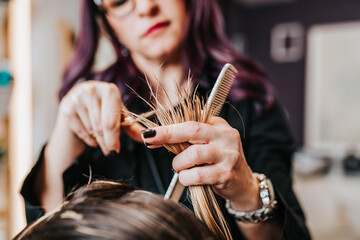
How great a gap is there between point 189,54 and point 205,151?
21 centimetres

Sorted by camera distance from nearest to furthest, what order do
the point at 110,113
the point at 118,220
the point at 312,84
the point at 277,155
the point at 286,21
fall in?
the point at 118,220 < the point at 110,113 < the point at 277,155 < the point at 312,84 < the point at 286,21

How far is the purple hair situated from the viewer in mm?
480

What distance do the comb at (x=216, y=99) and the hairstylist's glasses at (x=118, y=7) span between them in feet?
0.55

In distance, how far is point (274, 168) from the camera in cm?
66

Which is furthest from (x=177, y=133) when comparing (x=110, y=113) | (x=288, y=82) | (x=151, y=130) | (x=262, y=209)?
(x=288, y=82)

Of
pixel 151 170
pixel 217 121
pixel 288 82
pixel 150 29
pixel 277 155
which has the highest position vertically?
pixel 150 29

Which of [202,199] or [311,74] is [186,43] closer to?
[202,199]

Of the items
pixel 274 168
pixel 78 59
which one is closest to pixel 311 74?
pixel 274 168

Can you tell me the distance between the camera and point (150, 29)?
45 centimetres

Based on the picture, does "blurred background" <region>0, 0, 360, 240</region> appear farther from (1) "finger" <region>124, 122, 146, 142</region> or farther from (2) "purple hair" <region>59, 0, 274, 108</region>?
(1) "finger" <region>124, 122, 146, 142</region>

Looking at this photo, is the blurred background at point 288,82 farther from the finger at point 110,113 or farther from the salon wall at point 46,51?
the finger at point 110,113

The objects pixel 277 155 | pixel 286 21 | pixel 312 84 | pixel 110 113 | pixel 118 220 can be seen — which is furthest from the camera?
pixel 286 21

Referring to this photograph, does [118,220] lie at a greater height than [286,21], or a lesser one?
greater

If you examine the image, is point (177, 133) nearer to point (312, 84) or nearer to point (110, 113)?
point (110, 113)
